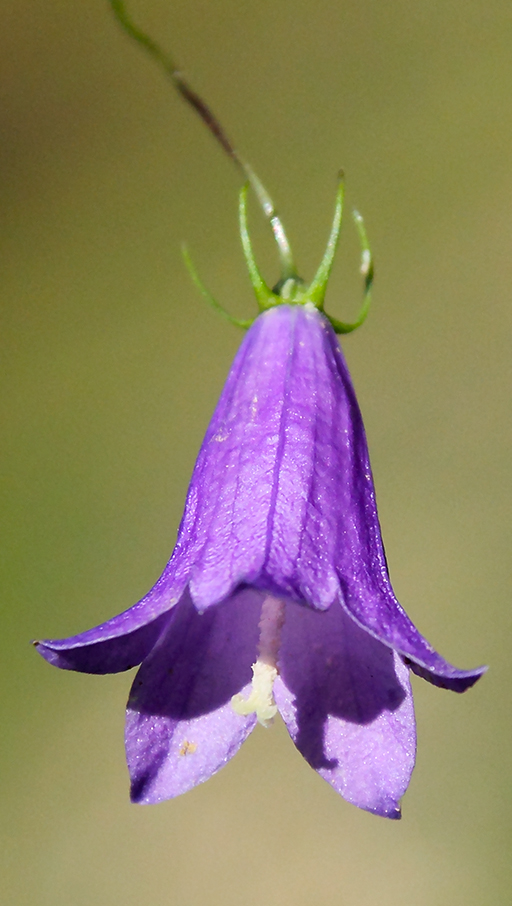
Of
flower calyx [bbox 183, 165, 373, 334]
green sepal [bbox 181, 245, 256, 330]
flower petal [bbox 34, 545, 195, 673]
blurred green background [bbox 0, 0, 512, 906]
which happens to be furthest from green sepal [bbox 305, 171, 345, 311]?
blurred green background [bbox 0, 0, 512, 906]

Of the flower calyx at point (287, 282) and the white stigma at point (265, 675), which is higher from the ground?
the flower calyx at point (287, 282)

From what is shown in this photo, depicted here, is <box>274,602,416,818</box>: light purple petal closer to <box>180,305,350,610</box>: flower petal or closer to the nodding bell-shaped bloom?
the nodding bell-shaped bloom

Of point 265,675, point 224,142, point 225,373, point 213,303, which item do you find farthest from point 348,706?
point 225,373

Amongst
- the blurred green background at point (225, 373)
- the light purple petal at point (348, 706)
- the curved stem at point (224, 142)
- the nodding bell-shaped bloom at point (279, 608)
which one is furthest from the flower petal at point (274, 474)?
the blurred green background at point (225, 373)

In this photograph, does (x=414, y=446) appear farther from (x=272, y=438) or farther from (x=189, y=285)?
(x=272, y=438)

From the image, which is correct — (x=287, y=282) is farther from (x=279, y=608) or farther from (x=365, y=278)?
(x=279, y=608)

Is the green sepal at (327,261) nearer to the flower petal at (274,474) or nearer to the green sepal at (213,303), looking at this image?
the flower petal at (274,474)

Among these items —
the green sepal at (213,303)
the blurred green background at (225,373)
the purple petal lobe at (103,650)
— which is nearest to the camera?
the purple petal lobe at (103,650)
